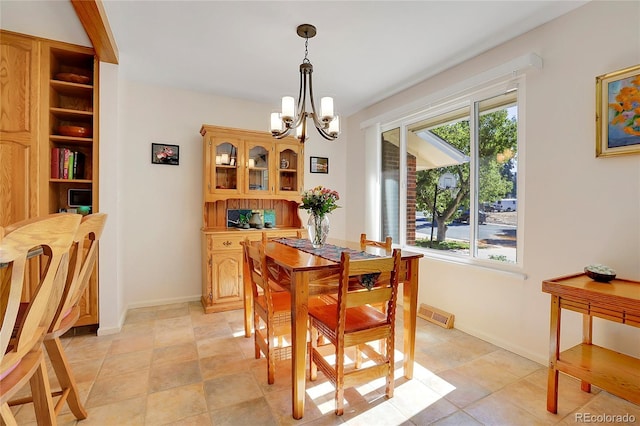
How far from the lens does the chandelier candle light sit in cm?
228

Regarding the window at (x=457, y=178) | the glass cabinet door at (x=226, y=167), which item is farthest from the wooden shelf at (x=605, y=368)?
the glass cabinet door at (x=226, y=167)

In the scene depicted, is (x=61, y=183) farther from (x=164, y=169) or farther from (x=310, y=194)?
(x=310, y=194)

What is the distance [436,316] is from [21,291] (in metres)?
2.99

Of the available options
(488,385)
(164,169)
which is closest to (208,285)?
(164,169)

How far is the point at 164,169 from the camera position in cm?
343

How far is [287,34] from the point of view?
2.39 meters

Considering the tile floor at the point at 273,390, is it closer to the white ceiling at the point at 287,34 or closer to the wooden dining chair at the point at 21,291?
the wooden dining chair at the point at 21,291

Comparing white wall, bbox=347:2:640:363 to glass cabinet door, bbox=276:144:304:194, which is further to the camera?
glass cabinet door, bbox=276:144:304:194

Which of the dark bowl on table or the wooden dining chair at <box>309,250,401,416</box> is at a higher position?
the dark bowl on table

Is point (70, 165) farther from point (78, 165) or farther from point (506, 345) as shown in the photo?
point (506, 345)

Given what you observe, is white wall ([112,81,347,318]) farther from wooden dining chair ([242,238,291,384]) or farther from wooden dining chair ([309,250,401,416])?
wooden dining chair ([309,250,401,416])

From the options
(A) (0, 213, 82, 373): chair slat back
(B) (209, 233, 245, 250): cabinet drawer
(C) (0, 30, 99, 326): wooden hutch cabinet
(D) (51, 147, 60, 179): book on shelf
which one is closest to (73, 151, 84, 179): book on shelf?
(C) (0, 30, 99, 326): wooden hutch cabinet

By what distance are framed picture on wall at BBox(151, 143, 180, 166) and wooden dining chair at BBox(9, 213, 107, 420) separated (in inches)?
85.4

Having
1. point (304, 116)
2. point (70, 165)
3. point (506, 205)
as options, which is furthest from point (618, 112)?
point (70, 165)
